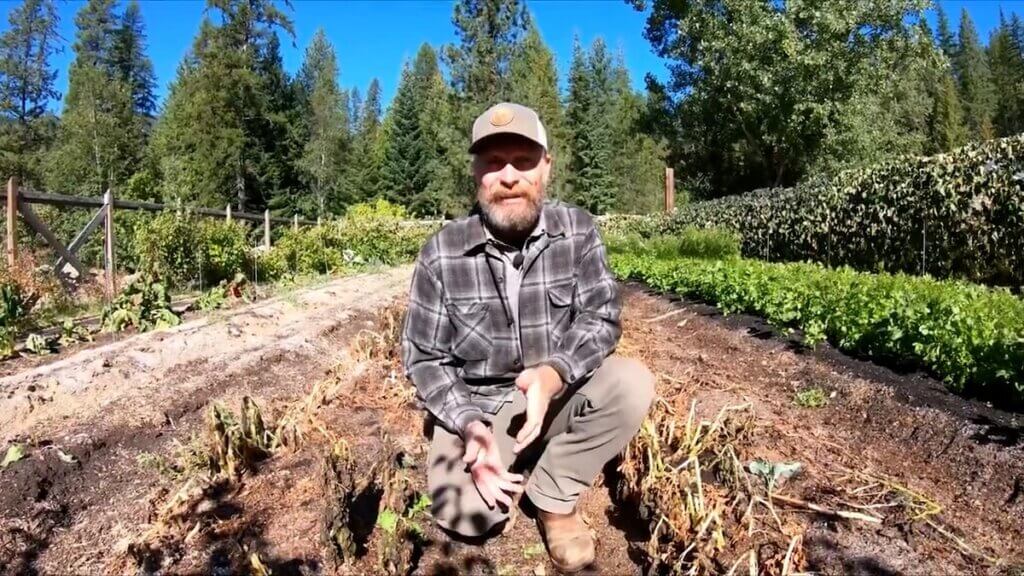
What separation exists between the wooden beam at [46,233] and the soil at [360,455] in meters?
3.80

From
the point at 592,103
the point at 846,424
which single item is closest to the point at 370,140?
the point at 592,103

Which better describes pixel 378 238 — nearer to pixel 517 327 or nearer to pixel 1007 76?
pixel 517 327

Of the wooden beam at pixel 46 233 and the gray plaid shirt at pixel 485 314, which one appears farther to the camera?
the wooden beam at pixel 46 233

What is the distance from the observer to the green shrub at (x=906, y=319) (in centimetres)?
314

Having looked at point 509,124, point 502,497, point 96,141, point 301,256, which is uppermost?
point 96,141

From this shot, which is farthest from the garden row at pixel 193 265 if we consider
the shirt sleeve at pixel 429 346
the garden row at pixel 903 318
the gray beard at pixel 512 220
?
the garden row at pixel 903 318

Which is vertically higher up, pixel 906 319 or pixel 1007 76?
pixel 1007 76

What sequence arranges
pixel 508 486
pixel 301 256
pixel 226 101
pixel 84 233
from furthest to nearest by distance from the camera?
pixel 226 101 → pixel 301 256 → pixel 84 233 → pixel 508 486

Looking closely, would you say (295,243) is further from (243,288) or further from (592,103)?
(592,103)

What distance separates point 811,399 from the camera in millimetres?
3408

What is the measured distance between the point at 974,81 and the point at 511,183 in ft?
252

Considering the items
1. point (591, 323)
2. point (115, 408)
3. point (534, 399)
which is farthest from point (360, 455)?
point (115, 408)

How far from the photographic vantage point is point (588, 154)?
4447 centimetres

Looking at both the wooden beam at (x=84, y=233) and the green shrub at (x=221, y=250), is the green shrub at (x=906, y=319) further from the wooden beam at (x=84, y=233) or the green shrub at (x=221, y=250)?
the wooden beam at (x=84, y=233)
